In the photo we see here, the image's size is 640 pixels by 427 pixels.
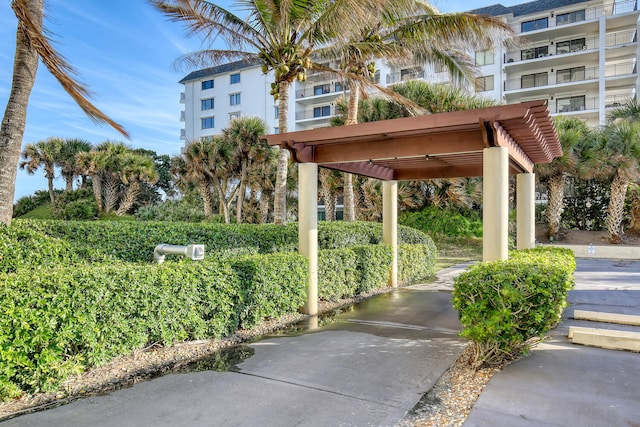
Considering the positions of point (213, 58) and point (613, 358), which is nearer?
point (613, 358)

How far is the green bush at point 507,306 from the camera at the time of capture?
4227 millimetres

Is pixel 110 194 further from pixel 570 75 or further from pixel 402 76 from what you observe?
pixel 570 75

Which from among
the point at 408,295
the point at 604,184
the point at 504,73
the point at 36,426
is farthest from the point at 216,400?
the point at 504,73

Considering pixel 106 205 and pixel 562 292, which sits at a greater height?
pixel 106 205

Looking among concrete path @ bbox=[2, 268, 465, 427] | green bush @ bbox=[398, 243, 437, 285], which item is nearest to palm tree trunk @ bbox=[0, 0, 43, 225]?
concrete path @ bbox=[2, 268, 465, 427]

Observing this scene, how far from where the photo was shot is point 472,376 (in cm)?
430

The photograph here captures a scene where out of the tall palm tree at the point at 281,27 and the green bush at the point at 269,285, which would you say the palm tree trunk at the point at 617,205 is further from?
the green bush at the point at 269,285

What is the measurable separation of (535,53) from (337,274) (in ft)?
106

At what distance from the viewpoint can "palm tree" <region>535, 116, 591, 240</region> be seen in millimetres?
17672

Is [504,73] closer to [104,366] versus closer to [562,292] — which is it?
[562,292]

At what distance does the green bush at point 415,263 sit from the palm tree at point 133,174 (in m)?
23.9

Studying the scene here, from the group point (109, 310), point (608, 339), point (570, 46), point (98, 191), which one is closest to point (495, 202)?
point (608, 339)

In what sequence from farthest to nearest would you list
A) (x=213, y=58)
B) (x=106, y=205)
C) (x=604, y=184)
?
1. (x=106, y=205)
2. (x=604, y=184)
3. (x=213, y=58)

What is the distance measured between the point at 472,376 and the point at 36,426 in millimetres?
4200
